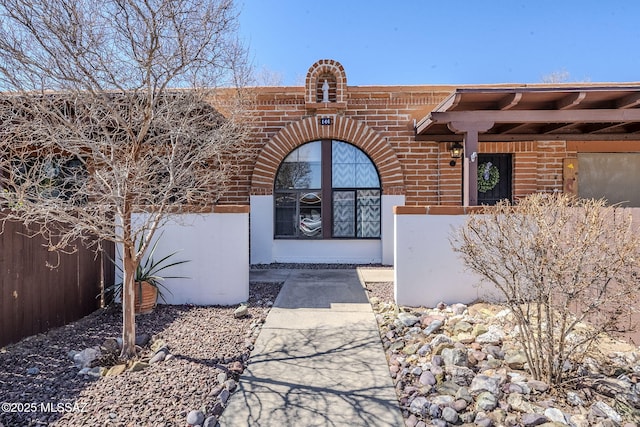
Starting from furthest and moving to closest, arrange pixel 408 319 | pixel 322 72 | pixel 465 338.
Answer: pixel 322 72
pixel 408 319
pixel 465 338

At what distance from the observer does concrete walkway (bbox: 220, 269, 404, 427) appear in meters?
2.67

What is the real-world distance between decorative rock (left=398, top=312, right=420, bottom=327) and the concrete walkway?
13.8 inches

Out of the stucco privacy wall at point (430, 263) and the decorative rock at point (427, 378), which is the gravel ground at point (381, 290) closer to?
the stucco privacy wall at point (430, 263)

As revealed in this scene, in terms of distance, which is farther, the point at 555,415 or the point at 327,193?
the point at 327,193

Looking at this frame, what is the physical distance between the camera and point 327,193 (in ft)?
27.9

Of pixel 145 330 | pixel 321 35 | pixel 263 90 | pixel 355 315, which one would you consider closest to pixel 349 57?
pixel 321 35

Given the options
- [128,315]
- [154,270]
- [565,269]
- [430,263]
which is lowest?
[128,315]

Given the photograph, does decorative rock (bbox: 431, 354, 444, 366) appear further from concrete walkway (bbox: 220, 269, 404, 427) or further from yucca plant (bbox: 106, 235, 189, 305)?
yucca plant (bbox: 106, 235, 189, 305)

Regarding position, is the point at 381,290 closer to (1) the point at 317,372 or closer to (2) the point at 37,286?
(1) the point at 317,372

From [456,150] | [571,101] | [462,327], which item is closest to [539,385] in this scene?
[462,327]

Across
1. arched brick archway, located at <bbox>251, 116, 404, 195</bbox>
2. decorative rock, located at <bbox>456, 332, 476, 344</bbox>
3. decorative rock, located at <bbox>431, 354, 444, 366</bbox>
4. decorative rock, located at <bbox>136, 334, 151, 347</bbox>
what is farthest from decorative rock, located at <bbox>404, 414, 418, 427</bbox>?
arched brick archway, located at <bbox>251, 116, 404, 195</bbox>

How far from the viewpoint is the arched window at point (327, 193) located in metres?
8.50

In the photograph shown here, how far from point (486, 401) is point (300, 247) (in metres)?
6.19

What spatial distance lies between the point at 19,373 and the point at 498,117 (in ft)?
22.5
